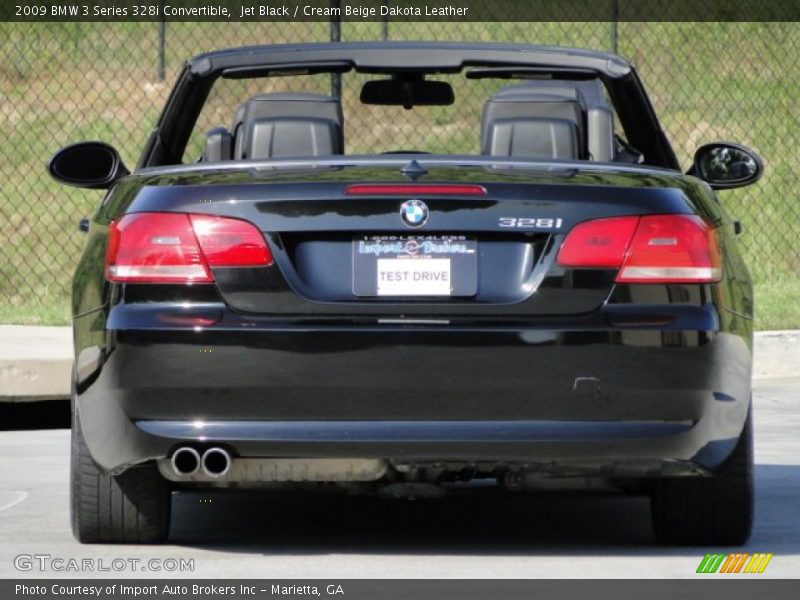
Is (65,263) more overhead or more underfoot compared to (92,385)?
more underfoot

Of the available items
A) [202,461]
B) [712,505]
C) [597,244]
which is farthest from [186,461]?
[712,505]

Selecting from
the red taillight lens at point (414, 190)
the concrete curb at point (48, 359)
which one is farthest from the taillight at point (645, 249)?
the concrete curb at point (48, 359)

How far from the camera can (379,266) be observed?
17.6ft

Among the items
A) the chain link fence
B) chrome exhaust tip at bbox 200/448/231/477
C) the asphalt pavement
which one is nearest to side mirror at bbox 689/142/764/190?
the asphalt pavement

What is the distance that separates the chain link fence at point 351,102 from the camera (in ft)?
69.1

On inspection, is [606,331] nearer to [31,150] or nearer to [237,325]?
[237,325]

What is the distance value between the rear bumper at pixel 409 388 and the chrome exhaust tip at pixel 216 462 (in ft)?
0.11

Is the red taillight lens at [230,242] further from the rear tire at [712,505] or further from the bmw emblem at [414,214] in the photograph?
the rear tire at [712,505]

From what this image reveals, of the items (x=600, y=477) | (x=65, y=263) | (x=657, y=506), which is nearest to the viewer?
(x=600, y=477)

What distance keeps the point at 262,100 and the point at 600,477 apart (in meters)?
1.86

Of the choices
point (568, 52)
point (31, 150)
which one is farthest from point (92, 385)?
point (31, 150)

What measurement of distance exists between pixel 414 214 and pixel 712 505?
1.33m

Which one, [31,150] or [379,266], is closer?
[379,266]
